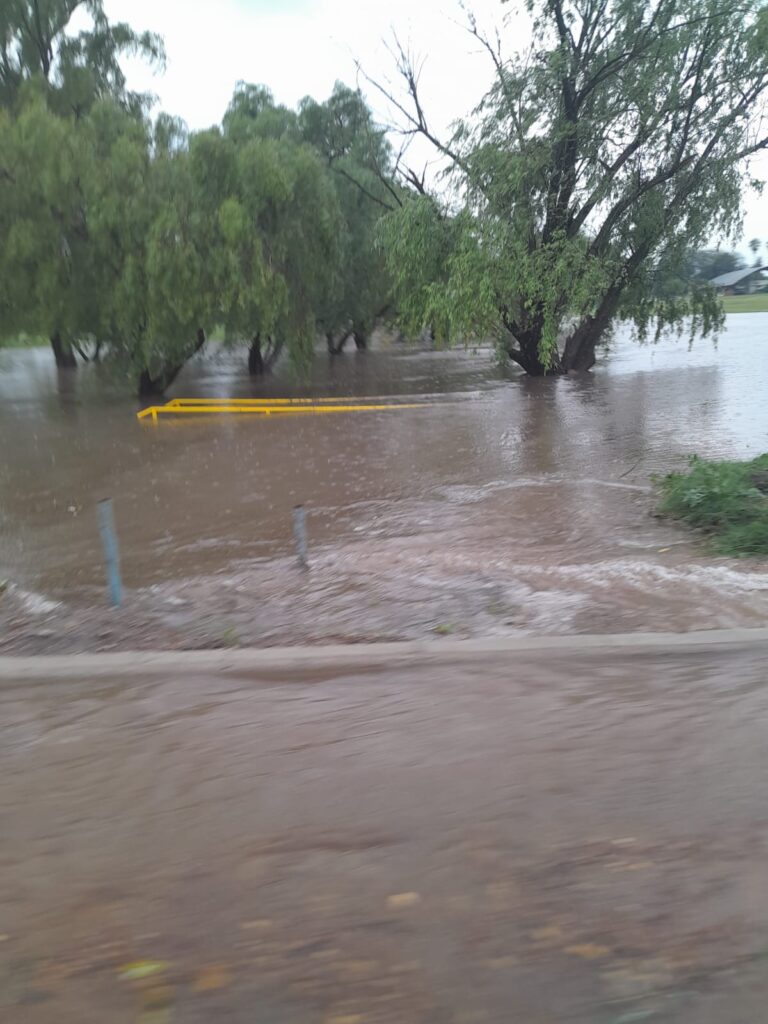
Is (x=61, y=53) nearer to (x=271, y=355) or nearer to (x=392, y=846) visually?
(x=271, y=355)

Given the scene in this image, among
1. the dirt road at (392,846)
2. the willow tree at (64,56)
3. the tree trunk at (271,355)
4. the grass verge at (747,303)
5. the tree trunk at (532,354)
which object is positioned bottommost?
the dirt road at (392,846)

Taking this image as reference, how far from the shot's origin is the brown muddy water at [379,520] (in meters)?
5.39

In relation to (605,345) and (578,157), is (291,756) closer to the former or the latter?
(578,157)

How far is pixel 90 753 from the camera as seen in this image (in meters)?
3.71

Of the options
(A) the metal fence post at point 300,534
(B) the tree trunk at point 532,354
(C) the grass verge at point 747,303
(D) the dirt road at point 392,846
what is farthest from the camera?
(C) the grass verge at point 747,303

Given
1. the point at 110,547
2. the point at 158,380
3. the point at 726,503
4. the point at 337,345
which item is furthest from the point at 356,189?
the point at 110,547

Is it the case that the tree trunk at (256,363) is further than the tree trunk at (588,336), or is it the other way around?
the tree trunk at (256,363)

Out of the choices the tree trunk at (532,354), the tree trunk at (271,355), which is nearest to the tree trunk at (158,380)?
the tree trunk at (271,355)

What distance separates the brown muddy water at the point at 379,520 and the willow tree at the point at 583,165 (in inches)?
111

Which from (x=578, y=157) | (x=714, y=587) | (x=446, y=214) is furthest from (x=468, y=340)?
(x=714, y=587)

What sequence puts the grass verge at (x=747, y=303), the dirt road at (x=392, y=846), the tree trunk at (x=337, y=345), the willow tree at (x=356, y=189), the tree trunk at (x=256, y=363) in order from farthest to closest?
the grass verge at (x=747, y=303) → the tree trunk at (x=337, y=345) → the tree trunk at (x=256, y=363) → the willow tree at (x=356, y=189) → the dirt road at (x=392, y=846)

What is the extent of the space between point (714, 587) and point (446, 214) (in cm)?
1702

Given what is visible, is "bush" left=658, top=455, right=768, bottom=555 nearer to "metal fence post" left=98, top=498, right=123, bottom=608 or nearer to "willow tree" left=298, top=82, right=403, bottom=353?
"metal fence post" left=98, top=498, right=123, bottom=608

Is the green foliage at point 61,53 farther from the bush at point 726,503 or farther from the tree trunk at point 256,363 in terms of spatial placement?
the bush at point 726,503
